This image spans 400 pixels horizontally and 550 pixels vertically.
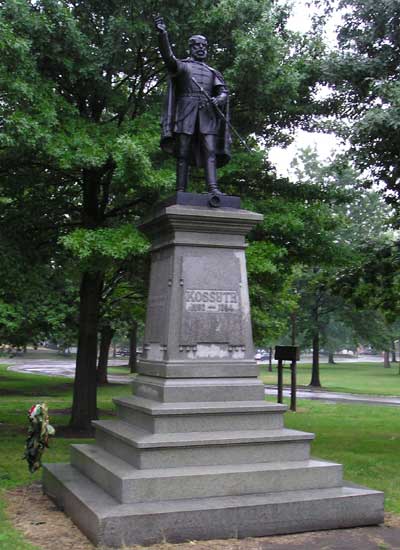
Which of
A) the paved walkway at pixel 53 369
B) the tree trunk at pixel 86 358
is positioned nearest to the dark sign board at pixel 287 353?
the tree trunk at pixel 86 358

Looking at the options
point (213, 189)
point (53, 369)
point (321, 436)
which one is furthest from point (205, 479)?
point (53, 369)

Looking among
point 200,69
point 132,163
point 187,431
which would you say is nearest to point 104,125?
point 132,163

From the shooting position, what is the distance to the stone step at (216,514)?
20.3ft

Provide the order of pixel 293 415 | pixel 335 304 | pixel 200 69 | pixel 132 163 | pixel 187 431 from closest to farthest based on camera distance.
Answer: pixel 187 431, pixel 200 69, pixel 132 163, pixel 293 415, pixel 335 304

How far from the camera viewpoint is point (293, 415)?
19016 millimetres

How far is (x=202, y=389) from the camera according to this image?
7.74 metres

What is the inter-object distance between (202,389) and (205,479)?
1.15 meters

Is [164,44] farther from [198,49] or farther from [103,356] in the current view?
[103,356]

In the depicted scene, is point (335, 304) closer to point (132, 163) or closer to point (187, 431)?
point (132, 163)

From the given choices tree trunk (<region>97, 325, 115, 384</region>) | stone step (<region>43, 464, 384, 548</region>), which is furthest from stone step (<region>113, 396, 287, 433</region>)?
tree trunk (<region>97, 325, 115, 384</region>)

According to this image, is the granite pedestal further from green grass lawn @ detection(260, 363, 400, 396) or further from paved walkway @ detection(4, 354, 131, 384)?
green grass lawn @ detection(260, 363, 400, 396)

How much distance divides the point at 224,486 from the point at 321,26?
10.7m

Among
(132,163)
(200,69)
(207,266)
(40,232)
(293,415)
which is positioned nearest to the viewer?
(207,266)

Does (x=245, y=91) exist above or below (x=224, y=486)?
above
